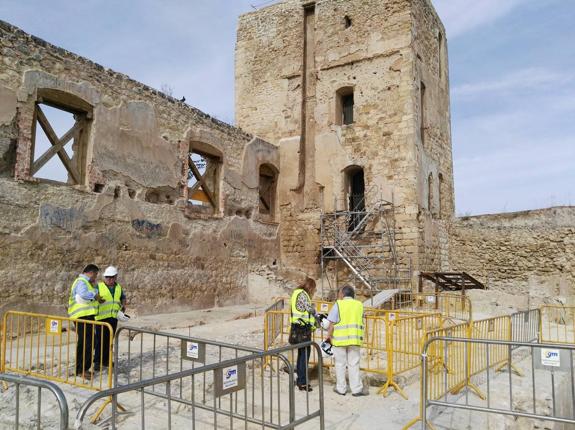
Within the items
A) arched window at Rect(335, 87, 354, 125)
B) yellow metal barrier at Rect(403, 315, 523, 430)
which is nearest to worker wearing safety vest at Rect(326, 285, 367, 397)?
yellow metal barrier at Rect(403, 315, 523, 430)

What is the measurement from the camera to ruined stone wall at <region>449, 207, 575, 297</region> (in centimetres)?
1577

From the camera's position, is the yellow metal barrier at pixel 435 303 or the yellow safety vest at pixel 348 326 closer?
the yellow safety vest at pixel 348 326

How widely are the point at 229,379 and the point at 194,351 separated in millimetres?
1124

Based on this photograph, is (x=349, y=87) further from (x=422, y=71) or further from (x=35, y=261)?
(x=35, y=261)

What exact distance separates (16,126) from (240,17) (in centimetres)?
1278

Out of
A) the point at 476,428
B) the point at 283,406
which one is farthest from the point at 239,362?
the point at 476,428

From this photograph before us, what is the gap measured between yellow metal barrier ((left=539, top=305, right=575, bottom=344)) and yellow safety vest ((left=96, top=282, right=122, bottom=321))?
8.70m

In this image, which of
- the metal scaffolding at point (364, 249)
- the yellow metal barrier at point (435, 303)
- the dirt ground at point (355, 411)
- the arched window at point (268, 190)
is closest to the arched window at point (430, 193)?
the metal scaffolding at point (364, 249)

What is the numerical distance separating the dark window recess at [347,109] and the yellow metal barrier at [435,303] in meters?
6.61

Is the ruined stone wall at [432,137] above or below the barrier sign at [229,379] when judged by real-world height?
above

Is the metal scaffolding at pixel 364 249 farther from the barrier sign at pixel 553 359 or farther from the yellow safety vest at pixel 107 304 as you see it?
the barrier sign at pixel 553 359

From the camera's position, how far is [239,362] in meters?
3.77

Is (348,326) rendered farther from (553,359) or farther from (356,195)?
(356,195)

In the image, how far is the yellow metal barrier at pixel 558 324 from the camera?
10.8 m
